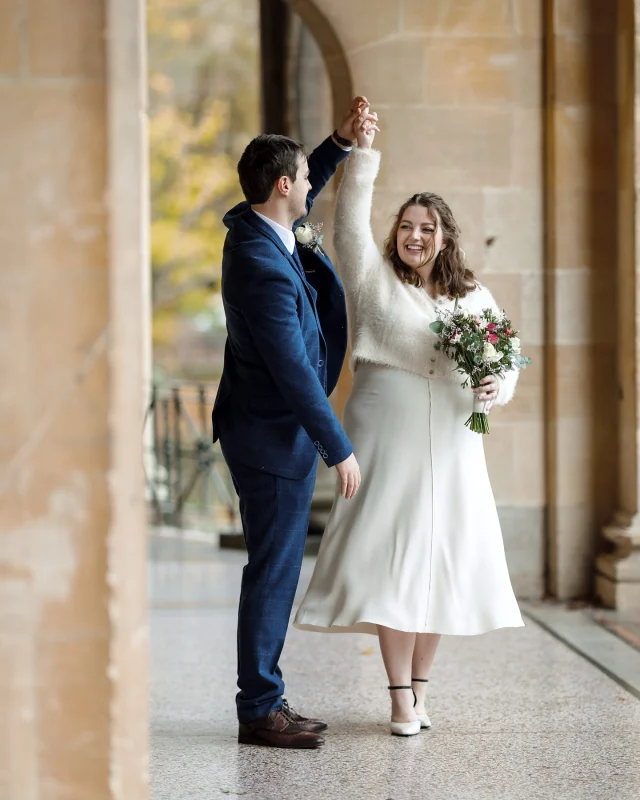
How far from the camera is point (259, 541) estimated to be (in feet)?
13.5

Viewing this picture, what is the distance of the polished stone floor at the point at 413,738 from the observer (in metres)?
3.78

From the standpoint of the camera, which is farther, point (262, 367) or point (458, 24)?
point (458, 24)

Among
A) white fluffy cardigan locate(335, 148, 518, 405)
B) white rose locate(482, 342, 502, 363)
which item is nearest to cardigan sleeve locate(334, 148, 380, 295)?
white fluffy cardigan locate(335, 148, 518, 405)

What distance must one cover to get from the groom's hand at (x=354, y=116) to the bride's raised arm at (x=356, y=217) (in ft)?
0.30

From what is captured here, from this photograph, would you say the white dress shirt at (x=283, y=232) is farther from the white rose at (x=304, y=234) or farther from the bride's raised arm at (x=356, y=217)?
the bride's raised arm at (x=356, y=217)

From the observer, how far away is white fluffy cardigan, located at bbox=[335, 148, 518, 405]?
425 centimetres

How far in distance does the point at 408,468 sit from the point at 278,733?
39.5 inches

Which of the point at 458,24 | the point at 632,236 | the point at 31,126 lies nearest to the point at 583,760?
the point at 31,126

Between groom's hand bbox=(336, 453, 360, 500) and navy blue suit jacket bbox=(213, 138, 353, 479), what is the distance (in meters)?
0.03

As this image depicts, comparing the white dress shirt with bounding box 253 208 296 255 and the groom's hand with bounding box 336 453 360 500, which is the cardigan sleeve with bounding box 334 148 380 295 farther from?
the groom's hand with bounding box 336 453 360 500

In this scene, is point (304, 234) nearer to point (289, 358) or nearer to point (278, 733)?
point (289, 358)

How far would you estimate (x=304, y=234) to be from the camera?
13.8 feet

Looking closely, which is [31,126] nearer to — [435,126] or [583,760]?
[583,760]

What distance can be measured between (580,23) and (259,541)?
156 inches
